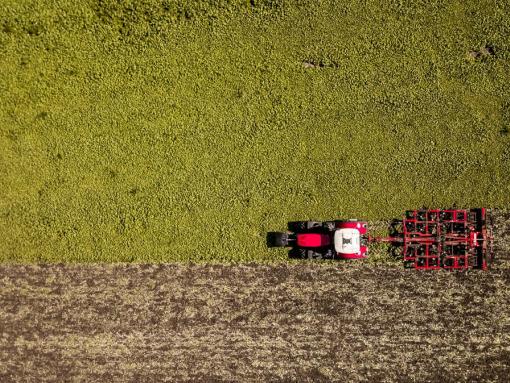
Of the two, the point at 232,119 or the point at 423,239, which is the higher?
the point at 232,119

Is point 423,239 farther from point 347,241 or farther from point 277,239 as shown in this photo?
point 277,239

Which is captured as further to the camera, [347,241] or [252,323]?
[252,323]

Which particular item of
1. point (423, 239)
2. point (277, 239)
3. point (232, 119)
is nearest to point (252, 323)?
point (277, 239)

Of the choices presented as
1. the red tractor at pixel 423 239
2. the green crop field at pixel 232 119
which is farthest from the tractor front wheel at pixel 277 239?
the green crop field at pixel 232 119

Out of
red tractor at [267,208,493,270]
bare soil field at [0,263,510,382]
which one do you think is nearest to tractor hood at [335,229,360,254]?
red tractor at [267,208,493,270]

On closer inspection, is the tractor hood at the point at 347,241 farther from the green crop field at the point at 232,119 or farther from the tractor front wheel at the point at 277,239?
the tractor front wheel at the point at 277,239

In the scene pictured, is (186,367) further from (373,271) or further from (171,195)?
(373,271)
